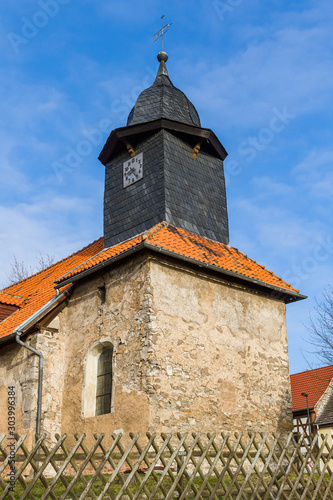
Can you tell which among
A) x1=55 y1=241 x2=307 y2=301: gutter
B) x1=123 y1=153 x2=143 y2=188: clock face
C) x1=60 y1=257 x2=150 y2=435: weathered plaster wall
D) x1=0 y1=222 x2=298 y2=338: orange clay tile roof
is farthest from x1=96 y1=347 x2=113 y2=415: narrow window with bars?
x1=123 y1=153 x2=143 y2=188: clock face

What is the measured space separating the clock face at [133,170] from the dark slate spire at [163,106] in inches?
52.8

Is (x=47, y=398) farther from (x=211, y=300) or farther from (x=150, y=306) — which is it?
(x=211, y=300)

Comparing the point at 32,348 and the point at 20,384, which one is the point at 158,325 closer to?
the point at 32,348

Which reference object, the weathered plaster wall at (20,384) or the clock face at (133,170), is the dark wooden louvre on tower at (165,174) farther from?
the weathered plaster wall at (20,384)

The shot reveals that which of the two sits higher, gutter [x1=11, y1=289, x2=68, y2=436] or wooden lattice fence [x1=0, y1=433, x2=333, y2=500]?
gutter [x1=11, y1=289, x2=68, y2=436]

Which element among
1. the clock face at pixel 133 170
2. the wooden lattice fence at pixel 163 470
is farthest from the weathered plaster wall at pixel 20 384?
the clock face at pixel 133 170

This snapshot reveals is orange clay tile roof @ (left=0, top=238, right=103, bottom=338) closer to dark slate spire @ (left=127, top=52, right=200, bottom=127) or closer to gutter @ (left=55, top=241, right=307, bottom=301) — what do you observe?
gutter @ (left=55, top=241, right=307, bottom=301)

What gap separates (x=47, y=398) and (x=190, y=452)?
6658 millimetres

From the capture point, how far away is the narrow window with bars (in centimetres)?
1228

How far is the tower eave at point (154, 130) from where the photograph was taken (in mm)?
15828

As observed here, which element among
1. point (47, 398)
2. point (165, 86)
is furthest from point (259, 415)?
point (165, 86)

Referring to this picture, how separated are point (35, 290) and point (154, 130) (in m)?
6.13

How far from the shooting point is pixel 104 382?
12.5m

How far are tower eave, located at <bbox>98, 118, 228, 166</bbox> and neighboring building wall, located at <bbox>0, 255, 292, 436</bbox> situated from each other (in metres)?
4.96
